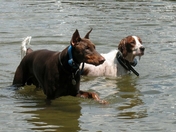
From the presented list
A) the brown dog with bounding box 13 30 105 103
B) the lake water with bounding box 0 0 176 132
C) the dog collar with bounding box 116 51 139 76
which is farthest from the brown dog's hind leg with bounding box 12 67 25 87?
the dog collar with bounding box 116 51 139 76

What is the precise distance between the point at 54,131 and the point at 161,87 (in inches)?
137

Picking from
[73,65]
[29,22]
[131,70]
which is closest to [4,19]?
[29,22]

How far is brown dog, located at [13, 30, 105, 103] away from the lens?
7.88 meters

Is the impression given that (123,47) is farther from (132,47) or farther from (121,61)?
(121,61)

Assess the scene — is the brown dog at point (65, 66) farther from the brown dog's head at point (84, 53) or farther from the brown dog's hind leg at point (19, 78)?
the brown dog's hind leg at point (19, 78)

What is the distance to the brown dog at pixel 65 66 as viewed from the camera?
25.8ft

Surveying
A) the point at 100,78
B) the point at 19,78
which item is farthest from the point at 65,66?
the point at 100,78

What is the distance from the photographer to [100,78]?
1109 centimetres

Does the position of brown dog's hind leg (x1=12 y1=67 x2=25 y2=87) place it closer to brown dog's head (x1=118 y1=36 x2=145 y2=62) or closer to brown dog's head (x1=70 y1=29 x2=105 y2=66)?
brown dog's head (x1=70 y1=29 x2=105 y2=66)

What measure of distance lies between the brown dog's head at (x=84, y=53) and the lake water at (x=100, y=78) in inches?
34.7

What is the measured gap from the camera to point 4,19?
19.1 m

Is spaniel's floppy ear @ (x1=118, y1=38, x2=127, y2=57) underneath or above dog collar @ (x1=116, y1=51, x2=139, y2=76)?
above

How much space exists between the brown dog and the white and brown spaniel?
2538 mm

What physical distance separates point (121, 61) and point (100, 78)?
60 cm
